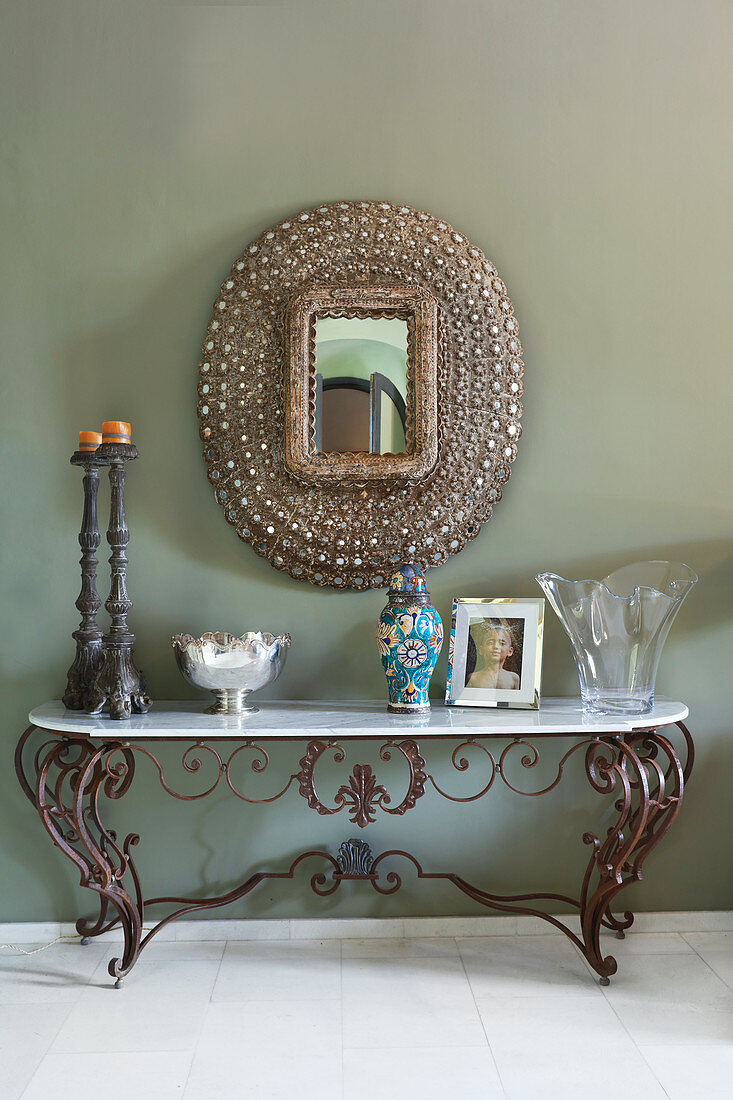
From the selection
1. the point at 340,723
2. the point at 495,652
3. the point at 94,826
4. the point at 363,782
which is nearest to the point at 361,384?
the point at 495,652

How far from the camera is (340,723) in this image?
2.08 meters

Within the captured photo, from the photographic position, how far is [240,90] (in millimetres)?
2422

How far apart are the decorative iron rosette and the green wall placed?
78 mm

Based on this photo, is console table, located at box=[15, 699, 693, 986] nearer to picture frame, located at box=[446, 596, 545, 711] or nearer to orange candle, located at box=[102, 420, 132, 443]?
picture frame, located at box=[446, 596, 545, 711]

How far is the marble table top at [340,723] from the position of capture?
2.01 meters

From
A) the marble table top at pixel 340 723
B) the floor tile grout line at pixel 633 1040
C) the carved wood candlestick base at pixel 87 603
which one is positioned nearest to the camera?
the floor tile grout line at pixel 633 1040

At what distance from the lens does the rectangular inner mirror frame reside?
7.73 ft

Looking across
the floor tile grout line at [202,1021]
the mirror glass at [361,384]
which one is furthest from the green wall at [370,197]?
the mirror glass at [361,384]

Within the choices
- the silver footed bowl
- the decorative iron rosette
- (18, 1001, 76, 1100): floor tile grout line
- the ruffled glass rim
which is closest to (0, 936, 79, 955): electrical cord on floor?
(18, 1001, 76, 1100): floor tile grout line

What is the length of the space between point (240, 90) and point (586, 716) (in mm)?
1988

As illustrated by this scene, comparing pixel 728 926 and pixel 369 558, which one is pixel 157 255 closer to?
pixel 369 558

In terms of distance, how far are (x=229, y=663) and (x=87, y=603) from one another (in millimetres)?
441

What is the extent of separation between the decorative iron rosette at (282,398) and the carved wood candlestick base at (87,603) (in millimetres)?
334

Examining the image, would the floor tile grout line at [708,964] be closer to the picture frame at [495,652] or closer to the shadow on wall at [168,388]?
the picture frame at [495,652]
